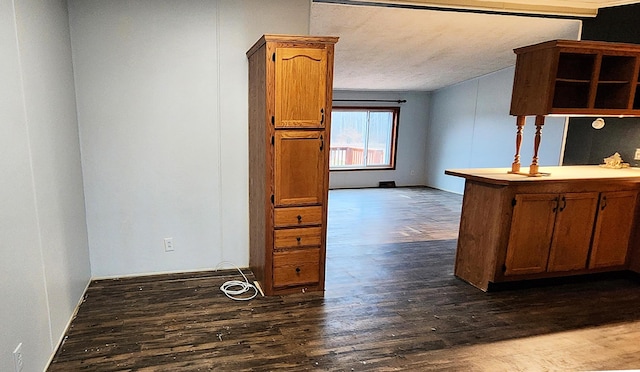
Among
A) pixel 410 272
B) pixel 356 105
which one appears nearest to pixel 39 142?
pixel 410 272

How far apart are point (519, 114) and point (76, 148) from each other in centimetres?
362

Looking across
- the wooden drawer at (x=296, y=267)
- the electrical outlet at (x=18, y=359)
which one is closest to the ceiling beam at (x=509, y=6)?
the wooden drawer at (x=296, y=267)

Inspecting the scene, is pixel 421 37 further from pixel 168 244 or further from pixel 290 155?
pixel 168 244

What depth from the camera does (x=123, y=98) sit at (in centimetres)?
307

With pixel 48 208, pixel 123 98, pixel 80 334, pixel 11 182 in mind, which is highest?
pixel 123 98

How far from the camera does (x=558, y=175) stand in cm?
336

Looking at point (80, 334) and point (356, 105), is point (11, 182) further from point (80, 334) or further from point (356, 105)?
point (356, 105)

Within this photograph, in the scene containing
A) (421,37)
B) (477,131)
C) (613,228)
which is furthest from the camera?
(477,131)

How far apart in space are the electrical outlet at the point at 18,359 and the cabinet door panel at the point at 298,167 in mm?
1680

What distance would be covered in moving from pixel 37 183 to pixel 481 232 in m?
3.20

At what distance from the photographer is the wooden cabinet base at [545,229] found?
3.17 metres

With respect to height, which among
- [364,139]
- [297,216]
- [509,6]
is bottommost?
[297,216]

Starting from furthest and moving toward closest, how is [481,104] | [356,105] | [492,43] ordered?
[356,105]
[481,104]
[492,43]

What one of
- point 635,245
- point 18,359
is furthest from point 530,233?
point 18,359
